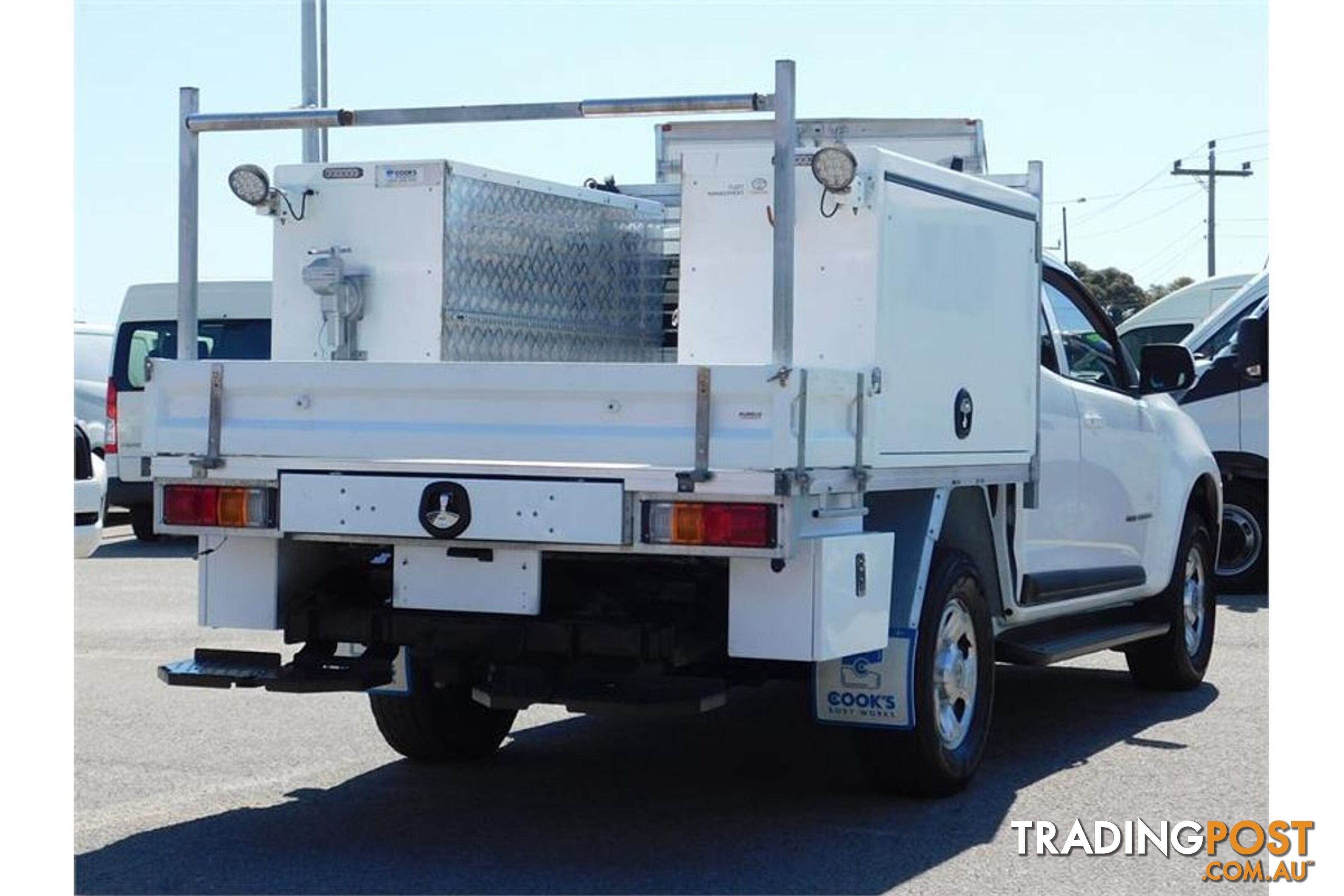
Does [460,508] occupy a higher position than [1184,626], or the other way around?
[460,508]

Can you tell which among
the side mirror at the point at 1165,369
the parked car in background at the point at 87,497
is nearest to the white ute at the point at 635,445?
the side mirror at the point at 1165,369

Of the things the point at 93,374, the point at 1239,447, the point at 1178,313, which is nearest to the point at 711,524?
the point at 1239,447

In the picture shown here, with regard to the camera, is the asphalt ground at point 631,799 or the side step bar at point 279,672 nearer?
the asphalt ground at point 631,799

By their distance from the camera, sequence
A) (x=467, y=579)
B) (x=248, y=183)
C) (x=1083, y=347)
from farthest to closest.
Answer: (x=1083, y=347), (x=248, y=183), (x=467, y=579)

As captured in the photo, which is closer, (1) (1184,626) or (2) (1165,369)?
(2) (1165,369)

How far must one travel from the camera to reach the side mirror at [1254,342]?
14336 millimetres

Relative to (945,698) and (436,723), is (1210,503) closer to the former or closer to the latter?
(945,698)

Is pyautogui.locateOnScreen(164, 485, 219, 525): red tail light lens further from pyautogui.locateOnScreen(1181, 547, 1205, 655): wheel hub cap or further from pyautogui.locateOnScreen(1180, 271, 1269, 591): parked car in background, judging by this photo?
pyautogui.locateOnScreen(1180, 271, 1269, 591): parked car in background

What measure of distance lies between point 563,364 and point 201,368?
1.33 m

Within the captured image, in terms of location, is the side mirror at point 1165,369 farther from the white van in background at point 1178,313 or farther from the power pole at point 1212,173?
the power pole at point 1212,173

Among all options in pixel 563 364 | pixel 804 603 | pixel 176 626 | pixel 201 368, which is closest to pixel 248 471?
pixel 201 368

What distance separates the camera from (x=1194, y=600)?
10711mm

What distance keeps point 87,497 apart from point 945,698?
17.8ft

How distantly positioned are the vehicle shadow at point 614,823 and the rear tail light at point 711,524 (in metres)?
1.06
